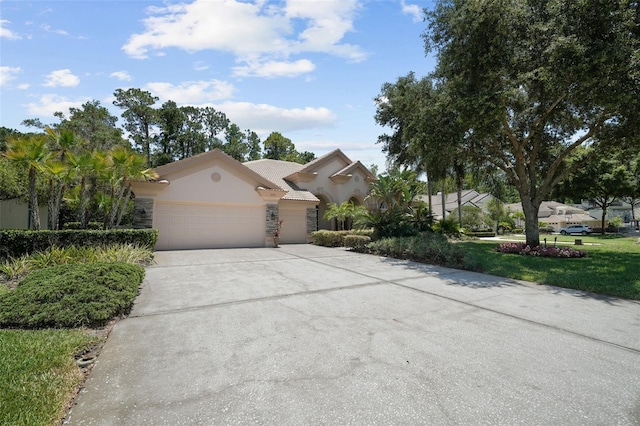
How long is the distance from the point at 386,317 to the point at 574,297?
16.1ft

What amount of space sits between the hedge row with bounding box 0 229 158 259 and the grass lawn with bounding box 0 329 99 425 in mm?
7122

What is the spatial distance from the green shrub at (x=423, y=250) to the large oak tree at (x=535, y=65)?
4.58 m

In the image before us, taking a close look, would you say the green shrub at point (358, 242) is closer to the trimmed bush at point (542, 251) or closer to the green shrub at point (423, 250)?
the green shrub at point (423, 250)

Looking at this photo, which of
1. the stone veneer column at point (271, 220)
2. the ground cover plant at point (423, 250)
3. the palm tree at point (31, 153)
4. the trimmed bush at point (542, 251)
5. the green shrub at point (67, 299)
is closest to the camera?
the green shrub at point (67, 299)

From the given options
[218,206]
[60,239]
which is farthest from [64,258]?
[218,206]

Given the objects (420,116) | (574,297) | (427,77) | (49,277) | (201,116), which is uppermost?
(201,116)

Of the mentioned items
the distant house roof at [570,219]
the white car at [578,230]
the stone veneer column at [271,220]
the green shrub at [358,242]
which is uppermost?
the stone veneer column at [271,220]

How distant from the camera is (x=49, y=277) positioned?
20.8 ft

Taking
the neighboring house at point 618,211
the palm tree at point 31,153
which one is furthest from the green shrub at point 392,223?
the neighboring house at point 618,211

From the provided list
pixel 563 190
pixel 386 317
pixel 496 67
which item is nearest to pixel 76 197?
pixel 386 317

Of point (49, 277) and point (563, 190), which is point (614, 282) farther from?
point (563, 190)

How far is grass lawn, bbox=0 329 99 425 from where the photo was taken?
9.09ft

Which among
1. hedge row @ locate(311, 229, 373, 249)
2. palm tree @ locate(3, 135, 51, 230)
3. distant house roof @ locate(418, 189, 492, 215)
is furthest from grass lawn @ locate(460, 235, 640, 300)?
distant house roof @ locate(418, 189, 492, 215)

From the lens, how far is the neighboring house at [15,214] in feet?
61.2
